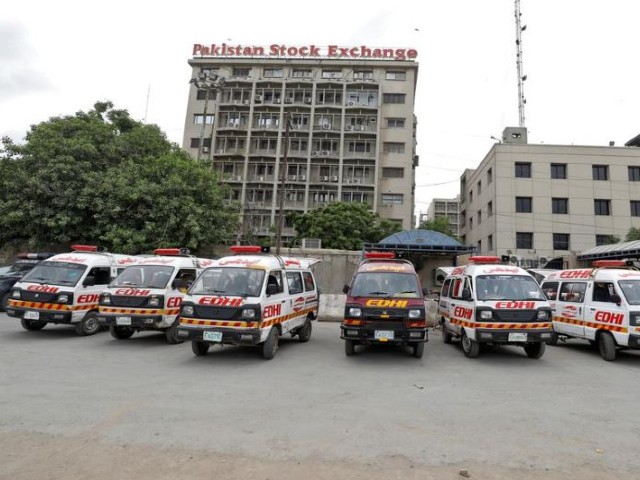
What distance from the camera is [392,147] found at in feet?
150

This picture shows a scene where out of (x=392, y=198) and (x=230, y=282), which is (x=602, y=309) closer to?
(x=230, y=282)

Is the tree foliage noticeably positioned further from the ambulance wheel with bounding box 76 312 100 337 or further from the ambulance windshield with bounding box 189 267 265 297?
the ambulance windshield with bounding box 189 267 265 297

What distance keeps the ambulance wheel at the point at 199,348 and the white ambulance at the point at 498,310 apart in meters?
5.85

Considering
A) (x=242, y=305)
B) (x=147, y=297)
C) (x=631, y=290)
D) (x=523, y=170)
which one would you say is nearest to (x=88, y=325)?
(x=147, y=297)

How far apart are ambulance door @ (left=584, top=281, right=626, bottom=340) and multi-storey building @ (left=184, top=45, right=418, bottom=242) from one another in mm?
33924

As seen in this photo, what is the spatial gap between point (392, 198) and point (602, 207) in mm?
19194

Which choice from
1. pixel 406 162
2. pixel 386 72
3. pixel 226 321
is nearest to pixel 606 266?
pixel 226 321

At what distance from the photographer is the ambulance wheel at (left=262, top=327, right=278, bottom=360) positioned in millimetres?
8414

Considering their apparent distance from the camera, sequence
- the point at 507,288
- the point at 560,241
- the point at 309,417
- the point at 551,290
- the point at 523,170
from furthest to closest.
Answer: the point at 523,170 → the point at 560,241 → the point at 551,290 → the point at 507,288 → the point at 309,417

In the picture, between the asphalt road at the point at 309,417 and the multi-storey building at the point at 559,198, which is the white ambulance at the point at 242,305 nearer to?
the asphalt road at the point at 309,417

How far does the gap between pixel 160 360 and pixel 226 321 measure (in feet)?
5.52

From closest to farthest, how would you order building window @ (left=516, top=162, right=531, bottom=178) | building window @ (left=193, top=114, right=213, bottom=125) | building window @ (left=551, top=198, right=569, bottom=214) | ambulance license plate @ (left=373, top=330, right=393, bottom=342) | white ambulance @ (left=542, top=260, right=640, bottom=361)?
ambulance license plate @ (left=373, top=330, right=393, bottom=342)
white ambulance @ (left=542, top=260, right=640, bottom=361)
building window @ (left=551, top=198, right=569, bottom=214)
building window @ (left=516, top=162, right=531, bottom=178)
building window @ (left=193, top=114, right=213, bottom=125)

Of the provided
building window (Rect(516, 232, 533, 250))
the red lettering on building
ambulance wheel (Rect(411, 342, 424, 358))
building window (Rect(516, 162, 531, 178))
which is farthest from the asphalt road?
building window (Rect(516, 162, 531, 178))

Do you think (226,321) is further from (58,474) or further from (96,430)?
(58,474)
